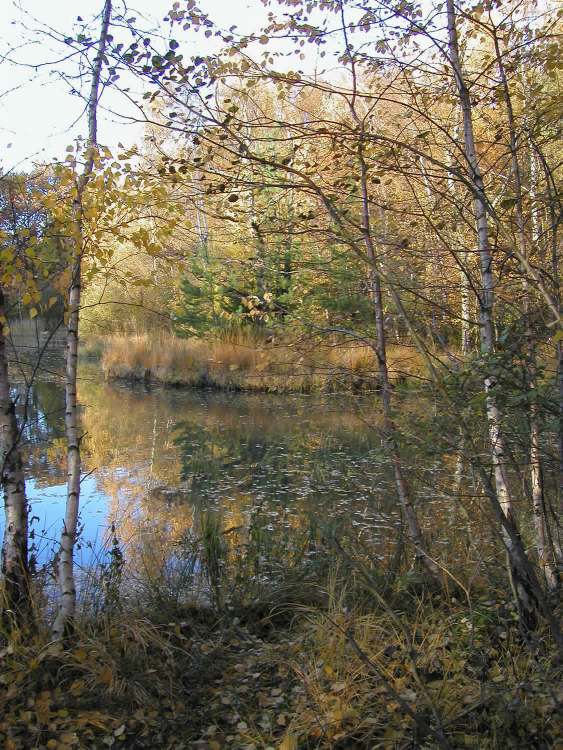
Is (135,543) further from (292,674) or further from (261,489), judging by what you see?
(292,674)

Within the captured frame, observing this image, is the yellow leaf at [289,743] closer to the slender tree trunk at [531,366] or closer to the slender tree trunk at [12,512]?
the slender tree trunk at [531,366]

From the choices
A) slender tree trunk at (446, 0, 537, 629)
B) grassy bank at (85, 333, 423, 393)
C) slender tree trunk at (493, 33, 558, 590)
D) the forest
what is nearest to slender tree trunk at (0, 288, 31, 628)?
the forest

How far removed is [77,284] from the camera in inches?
139

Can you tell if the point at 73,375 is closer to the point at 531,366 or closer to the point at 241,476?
the point at 531,366

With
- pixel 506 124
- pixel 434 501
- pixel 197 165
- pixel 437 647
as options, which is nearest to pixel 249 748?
pixel 437 647

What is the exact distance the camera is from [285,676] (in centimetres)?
313

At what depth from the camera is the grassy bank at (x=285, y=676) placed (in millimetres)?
2658

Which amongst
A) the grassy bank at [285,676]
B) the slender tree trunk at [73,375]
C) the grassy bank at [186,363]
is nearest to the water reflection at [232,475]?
the slender tree trunk at [73,375]

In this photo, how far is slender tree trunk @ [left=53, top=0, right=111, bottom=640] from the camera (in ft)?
11.1

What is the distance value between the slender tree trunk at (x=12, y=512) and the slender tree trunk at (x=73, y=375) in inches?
8.0

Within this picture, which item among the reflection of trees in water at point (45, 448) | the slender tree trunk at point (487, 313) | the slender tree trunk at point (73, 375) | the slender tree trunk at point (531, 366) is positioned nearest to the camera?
the slender tree trunk at point (531, 366)

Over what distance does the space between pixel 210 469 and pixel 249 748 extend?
22.1 ft

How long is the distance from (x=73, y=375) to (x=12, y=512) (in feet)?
2.54

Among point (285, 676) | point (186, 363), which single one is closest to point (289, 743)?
point (285, 676)
